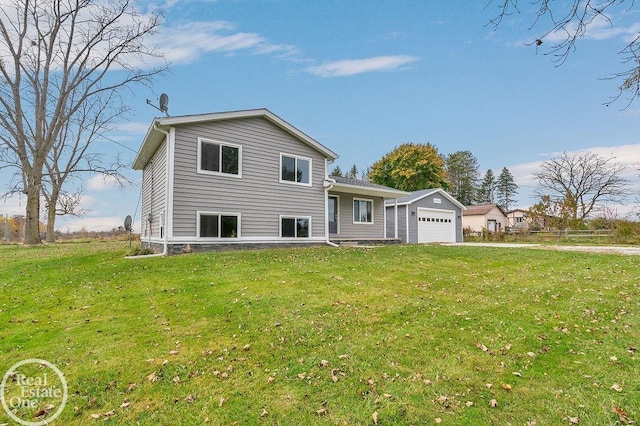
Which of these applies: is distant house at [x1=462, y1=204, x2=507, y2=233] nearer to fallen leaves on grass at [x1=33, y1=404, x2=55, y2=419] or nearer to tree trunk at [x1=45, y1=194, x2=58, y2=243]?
tree trunk at [x1=45, y1=194, x2=58, y2=243]

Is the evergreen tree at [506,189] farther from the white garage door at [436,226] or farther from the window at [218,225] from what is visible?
the window at [218,225]

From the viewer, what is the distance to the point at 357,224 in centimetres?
1892

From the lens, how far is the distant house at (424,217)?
73.4 feet

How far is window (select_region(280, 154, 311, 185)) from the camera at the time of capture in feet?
47.9

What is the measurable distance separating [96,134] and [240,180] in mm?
22144

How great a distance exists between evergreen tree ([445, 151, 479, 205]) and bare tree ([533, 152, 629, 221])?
20.2m

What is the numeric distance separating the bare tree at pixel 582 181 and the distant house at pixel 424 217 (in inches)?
534

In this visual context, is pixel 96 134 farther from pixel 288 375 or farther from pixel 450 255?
pixel 288 375

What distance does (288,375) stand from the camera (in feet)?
12.2

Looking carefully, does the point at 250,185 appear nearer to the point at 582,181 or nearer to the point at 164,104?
the point at 164,104

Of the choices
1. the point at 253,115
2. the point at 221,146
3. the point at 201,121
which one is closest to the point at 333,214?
the point at 253,115

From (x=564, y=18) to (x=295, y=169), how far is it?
12148mm

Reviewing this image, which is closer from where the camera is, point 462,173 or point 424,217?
point 424,217

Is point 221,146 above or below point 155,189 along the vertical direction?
above
